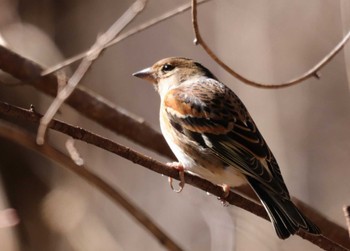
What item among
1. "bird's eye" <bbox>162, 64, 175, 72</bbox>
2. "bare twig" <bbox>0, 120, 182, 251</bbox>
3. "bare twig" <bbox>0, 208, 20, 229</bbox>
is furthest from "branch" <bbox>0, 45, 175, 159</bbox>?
"bare twig" <bbox>0, 120, 182, 251</bbox>

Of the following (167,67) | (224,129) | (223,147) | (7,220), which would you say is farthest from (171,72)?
(7,220)

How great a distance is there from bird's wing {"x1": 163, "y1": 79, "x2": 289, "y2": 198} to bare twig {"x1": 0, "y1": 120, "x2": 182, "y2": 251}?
587mm

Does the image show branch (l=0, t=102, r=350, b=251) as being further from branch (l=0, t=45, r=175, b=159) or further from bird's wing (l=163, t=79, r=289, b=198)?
branch (l=0, t=45, r=175, b=159)

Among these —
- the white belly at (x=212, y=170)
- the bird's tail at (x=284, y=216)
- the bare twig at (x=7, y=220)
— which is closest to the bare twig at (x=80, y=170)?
the bird's tail at (x=284, y=216)

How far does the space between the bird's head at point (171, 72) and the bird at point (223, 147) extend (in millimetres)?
220

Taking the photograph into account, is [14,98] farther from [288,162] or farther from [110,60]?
[288,162]

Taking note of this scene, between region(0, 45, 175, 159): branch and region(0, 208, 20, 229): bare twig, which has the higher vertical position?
region(0, 45, 175, 159): branch

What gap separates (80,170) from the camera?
3.05m

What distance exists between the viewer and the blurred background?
5727 millimetres

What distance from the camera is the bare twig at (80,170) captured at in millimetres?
2779

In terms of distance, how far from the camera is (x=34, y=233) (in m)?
5.78

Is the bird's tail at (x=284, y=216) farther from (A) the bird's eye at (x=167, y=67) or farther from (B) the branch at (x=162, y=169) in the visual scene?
(A) the bird's eye at (x=167, y=67)

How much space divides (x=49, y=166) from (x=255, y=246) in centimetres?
157

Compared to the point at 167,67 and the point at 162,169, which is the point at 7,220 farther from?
the point at 167,67
